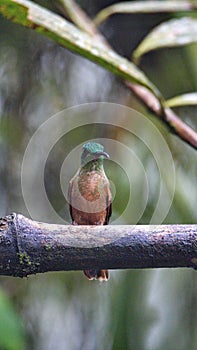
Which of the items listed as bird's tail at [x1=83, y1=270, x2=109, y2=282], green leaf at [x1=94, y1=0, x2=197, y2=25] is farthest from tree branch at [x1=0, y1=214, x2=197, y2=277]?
green leaf at [x1=94, y1=0, x2=197, y2=25]

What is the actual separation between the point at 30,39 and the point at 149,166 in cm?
50

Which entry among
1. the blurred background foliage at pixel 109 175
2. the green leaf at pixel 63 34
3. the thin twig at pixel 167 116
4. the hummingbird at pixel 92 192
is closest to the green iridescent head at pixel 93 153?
the hummingbird at pixel 92 192

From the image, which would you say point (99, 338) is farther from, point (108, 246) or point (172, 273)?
point (108, 246)

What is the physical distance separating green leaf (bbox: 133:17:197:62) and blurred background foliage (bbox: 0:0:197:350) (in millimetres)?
370

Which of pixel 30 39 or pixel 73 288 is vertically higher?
pixel 30 39

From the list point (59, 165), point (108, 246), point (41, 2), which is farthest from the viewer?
point (59, 165)

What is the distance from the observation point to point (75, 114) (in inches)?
72.2

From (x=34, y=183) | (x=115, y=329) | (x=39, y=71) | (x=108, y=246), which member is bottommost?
(x=108, y=246)

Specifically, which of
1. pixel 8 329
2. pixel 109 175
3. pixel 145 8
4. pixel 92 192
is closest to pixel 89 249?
pixel 92 192

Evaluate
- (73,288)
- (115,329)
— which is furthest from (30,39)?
(115,329)

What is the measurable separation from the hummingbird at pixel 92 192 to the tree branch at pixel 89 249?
38 cm

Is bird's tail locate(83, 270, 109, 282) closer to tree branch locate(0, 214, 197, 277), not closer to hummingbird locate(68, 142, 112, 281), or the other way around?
hummingbird locate(68, 142, 112, 281)

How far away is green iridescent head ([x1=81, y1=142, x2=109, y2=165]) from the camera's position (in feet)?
3.84

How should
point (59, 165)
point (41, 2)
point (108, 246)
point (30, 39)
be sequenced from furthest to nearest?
point (30, 39)
point (59, 165)
point (41, 2)
point (108, 246)
